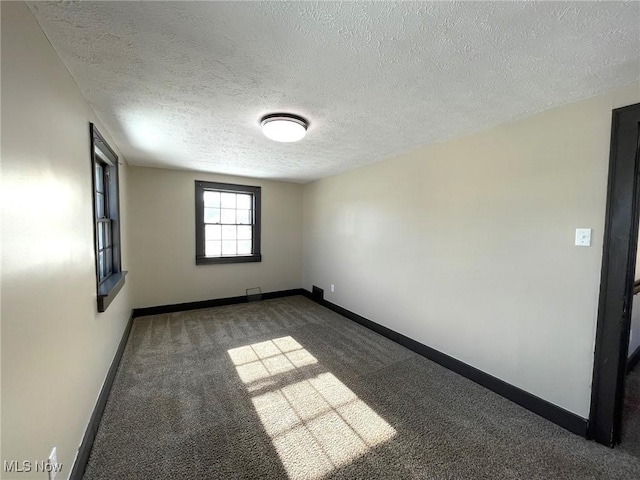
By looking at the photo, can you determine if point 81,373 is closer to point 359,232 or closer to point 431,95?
point 431,95

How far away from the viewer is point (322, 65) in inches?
57.2

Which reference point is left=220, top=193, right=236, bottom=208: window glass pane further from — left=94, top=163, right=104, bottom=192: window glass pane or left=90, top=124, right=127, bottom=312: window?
left=94, top=163, right=104, bottom=192: window glass pane

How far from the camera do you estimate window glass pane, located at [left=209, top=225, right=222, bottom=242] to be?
450cm

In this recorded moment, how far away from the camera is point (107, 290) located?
7.21 feet

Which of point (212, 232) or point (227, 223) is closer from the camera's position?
point (212, 232)

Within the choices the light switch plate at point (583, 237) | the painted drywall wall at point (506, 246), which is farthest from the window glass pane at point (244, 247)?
the light switch plate at point (583, 237)

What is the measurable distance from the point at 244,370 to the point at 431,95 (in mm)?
2801

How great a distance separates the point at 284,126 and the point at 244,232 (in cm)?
304

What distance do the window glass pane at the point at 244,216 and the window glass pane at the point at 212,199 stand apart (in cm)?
38

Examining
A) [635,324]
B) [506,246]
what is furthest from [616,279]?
[635,324]

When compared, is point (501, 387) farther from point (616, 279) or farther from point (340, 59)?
point (340, 59)

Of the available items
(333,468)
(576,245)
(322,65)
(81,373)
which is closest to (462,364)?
(576,245)

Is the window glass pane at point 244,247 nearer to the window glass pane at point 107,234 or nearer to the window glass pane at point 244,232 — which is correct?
the window glass pane at point 244,232

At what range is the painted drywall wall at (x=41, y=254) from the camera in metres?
0.92
